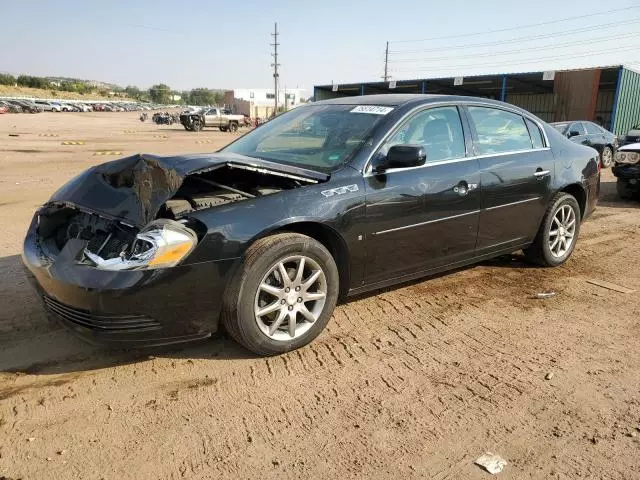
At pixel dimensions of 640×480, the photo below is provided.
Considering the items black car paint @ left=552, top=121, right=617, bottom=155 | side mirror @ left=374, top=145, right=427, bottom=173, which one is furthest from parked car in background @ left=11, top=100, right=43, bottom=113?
side mirror @ left=374, top=145, right=427, bottom=173

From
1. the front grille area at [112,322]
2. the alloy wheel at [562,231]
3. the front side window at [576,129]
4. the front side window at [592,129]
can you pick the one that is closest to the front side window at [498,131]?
the alloy wheel at [562,231]

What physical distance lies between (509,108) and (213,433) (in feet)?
12.5

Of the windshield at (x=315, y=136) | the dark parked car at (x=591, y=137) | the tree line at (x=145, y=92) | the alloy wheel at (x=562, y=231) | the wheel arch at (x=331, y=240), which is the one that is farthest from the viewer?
the tree line at (x=145, y=92)

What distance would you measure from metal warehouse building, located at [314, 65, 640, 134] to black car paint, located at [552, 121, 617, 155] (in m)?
9.49

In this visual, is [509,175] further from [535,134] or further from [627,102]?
[627,102]

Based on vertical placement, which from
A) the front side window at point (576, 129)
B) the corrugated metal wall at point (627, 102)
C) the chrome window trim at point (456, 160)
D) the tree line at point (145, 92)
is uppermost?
the tree line at point (145, 92)

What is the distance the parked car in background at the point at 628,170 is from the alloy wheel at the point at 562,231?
4.64 metres

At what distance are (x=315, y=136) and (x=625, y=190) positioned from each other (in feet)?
24.7

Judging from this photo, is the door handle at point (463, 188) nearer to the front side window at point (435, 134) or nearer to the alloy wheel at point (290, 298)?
the front side window at point (435, 134)

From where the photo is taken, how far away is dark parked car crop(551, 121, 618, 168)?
14.2m

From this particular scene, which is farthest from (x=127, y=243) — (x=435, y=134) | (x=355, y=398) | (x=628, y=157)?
(x=628, y=157)

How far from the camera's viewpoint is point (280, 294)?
124 inches

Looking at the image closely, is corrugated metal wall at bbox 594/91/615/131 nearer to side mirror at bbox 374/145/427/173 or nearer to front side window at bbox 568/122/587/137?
front side window at bbox 568/122/587/137

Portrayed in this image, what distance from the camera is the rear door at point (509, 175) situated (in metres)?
4.25
